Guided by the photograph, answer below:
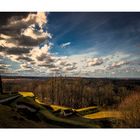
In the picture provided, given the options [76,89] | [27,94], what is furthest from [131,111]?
[27,94]

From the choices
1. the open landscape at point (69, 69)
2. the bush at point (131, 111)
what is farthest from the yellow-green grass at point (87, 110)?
the bush at point (131, 111)

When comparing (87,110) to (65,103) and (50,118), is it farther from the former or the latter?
(50,118)

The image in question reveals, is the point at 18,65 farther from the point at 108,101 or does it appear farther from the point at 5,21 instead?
the point at 108,101

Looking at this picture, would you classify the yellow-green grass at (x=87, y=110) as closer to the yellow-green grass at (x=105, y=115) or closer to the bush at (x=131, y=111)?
the yellow-green grass at (x=105, y=115)

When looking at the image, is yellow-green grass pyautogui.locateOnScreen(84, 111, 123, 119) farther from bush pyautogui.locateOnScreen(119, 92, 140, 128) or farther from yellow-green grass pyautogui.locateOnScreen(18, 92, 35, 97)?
yellow-green grass pyautogui.locateOnScreen(18, 92, 35, 97)

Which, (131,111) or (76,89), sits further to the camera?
(76,89)
